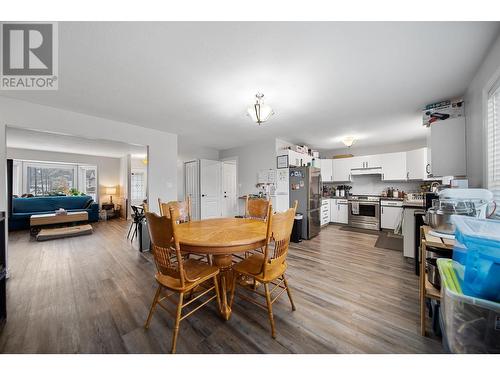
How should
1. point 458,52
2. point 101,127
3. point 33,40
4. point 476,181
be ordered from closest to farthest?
1. point 33,40
2. point 458,52
3. point 476,181
4. point 101,127

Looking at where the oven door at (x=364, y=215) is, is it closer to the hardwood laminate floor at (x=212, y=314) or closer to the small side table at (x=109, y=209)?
the hardwood laminate floor at (x=212, y=314)

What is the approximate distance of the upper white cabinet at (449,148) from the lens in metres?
2.15

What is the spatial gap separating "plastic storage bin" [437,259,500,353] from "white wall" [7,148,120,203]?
9126 mm

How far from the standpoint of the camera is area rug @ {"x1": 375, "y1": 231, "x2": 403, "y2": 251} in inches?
133

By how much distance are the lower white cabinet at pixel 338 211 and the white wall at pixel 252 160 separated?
96.0 inches

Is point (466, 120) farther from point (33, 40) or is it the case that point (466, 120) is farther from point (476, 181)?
point (33, 40)

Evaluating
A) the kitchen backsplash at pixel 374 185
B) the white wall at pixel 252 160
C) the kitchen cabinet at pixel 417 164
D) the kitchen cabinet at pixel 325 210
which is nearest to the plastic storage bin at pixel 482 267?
the white wall at pixel 252 160

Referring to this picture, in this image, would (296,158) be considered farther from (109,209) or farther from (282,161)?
(109,209)

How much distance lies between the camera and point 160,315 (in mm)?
1619

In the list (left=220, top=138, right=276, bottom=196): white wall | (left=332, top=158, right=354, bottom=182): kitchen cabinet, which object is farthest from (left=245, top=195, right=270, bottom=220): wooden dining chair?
(left=332, top=158, right=354, bottom=182): kitchen cabinet

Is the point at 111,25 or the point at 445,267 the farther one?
the point at 111,25
